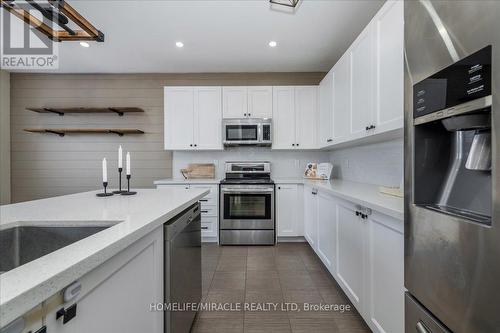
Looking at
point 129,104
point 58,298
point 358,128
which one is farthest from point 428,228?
point 129,104

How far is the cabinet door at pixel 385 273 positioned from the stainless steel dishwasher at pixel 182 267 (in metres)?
1.15

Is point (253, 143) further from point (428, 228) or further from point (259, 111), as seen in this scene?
point (428, 228)

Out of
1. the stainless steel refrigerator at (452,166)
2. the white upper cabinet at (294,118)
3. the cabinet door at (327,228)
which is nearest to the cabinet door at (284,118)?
the white upper cabinet at (294,118)

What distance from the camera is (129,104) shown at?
13.0 ft

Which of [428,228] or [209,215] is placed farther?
[209,215]

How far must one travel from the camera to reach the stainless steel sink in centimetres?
88

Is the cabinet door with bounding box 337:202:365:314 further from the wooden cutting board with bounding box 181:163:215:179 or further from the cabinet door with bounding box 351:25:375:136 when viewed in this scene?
the wooden cutting board with bounding box 181:163:215:179

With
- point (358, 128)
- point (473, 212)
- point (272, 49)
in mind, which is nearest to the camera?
point (473, 212)

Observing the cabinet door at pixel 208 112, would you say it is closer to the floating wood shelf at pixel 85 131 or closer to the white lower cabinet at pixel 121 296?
the floating wood shelf at pixel 85 131

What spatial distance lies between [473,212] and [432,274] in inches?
9.5

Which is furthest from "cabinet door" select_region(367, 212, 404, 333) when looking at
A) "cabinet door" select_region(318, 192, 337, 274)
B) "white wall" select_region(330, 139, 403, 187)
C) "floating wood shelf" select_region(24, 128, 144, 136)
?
"floating wood shelf" select_region(24, 128, 144, 136)

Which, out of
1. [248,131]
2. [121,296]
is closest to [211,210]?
[248,131]

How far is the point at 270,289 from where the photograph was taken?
217 centimetres

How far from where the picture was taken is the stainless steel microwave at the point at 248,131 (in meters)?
3.50
